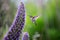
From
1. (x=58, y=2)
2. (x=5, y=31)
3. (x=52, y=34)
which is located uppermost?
(x=58, y=2)

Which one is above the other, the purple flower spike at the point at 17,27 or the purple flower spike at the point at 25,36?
the purple flower spike at the point at 17,27

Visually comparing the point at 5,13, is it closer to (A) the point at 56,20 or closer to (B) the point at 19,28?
(B) the point at 19,28

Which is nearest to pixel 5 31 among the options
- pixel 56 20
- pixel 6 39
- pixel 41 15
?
pixel 6 39

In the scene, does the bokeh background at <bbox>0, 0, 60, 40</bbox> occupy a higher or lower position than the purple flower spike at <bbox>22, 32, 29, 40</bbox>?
higher

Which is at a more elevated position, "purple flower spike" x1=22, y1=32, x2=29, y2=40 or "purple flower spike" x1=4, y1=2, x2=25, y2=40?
"purple flower spike" x1=4, y1=2, x2=25, y2=40

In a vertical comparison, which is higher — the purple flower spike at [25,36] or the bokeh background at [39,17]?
the bokeh background at [39,17]
